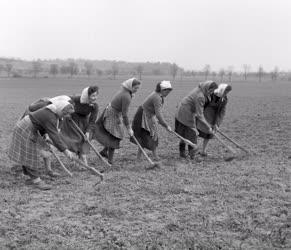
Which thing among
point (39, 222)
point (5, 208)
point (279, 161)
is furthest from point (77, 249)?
point (279, 161)

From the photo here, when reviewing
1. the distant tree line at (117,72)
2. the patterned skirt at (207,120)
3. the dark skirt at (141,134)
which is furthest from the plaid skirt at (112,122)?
the distant tree line at (117,72)

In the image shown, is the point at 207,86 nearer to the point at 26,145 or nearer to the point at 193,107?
the point at 193,107

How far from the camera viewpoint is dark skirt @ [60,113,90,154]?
751 cm

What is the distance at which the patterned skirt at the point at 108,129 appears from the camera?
26.0 feet

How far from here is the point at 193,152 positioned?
8758mm

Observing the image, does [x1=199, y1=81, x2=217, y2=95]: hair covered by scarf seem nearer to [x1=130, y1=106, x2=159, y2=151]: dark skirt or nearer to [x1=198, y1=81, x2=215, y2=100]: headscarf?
[x1=198, y1=81, x2=215, y2=100]: headscarf

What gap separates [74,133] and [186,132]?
2.51 m

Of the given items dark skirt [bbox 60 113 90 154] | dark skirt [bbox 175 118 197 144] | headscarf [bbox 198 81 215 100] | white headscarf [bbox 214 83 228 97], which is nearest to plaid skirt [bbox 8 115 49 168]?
dark skirt [bbox 60 113 90 154]

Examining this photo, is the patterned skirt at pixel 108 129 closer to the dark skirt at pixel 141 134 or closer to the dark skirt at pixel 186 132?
the dark skirt at pixel 141 134

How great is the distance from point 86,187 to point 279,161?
4171mm

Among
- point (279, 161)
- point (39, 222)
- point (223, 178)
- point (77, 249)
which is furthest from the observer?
point (279, 161)

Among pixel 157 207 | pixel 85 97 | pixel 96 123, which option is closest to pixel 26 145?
pixel 85 97

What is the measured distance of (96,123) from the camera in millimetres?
7988

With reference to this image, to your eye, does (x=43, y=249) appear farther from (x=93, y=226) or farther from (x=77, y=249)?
(x=93, y=226)
